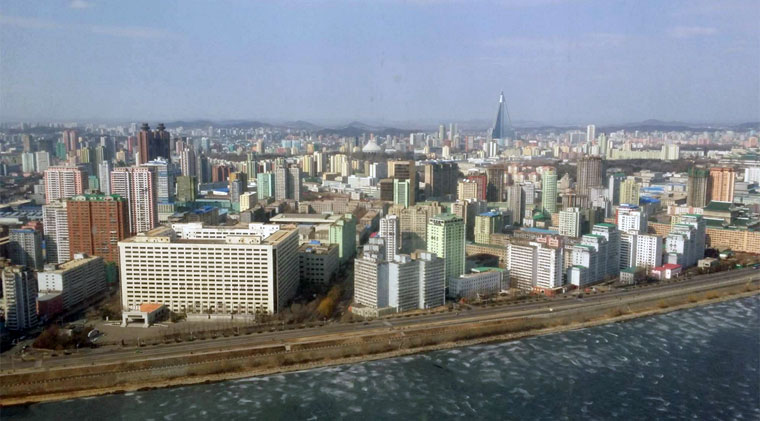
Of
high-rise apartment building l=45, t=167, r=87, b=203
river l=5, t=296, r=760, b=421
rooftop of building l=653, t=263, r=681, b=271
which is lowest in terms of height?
river l=5, t=296, r=760, b=421

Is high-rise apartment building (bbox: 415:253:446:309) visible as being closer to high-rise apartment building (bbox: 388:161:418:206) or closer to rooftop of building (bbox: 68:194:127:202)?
rooftop of building (bbox: 68:194:127:202)

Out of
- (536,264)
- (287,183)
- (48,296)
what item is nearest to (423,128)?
(287,183)

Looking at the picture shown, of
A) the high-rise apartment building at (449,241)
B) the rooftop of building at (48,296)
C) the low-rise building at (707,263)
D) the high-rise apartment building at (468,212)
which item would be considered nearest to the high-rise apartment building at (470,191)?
the high-rise apartment building at (468,212)

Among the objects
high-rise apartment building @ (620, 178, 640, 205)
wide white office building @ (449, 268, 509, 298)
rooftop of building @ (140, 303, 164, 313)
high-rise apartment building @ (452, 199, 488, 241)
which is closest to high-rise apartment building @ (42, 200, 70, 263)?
rooftop of building @ (140, 303, 164, 313)

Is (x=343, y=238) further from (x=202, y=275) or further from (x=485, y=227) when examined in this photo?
(x=202, y=275)

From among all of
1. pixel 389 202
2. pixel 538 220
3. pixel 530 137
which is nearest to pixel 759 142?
pixel 530 137

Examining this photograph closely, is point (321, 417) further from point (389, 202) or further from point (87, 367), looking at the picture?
point (389, 202)

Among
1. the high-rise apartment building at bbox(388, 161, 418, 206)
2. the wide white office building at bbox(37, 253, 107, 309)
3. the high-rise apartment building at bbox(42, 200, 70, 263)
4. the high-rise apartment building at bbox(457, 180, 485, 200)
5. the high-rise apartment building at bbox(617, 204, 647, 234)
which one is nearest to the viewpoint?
the wide white office building at bbox(37, 253, 107, 309)
